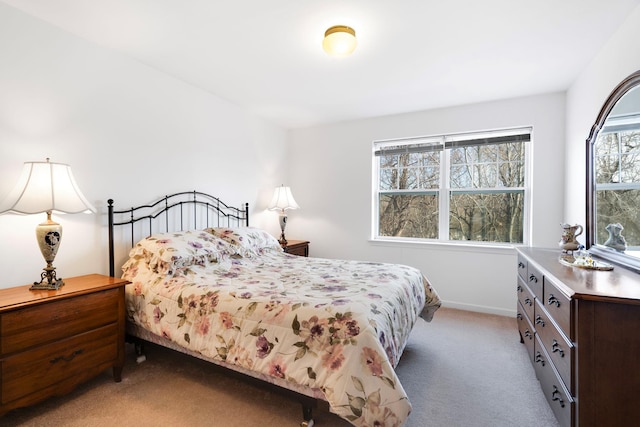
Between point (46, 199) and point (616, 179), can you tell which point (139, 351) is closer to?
point (46, 199)

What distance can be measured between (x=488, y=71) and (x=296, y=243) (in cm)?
284

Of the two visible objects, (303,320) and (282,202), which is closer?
(303,320)

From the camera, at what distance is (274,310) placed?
1.73 metres

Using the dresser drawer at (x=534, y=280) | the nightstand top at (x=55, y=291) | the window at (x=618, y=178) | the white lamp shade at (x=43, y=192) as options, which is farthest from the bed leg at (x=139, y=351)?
the window at (x=618, y=178)

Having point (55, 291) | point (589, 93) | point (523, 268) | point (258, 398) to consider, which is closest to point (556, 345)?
point (523, 268)

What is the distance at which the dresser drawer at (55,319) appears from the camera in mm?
1579

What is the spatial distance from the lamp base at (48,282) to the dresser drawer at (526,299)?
314 cm

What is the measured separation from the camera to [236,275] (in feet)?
7.92

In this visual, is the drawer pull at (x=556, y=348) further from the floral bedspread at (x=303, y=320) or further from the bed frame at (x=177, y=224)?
the bed frame at (x=177, y=224)

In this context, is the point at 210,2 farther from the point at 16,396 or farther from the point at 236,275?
the point at 16,396

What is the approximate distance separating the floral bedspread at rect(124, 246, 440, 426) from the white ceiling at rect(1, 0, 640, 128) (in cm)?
175

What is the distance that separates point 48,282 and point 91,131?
1.19 m

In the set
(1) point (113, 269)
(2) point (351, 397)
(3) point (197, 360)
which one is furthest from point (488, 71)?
(1) point (113, 269)

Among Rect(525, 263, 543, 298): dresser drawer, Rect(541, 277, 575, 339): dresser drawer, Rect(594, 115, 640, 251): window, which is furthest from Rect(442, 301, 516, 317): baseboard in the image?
Rect(541, 277, 575, 339): dresser drawer
